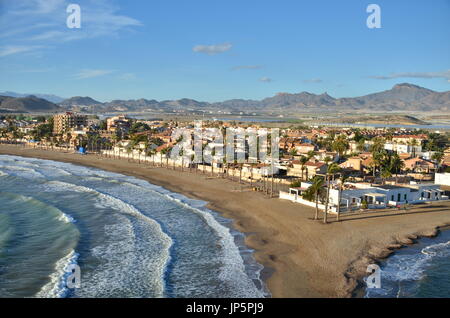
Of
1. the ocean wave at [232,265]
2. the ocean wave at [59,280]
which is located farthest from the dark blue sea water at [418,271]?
the ocean wave at [59,280]

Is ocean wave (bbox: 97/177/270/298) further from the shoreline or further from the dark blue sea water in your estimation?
the dark blue sea water

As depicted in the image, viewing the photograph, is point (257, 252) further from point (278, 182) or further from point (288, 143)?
point (288, 143)

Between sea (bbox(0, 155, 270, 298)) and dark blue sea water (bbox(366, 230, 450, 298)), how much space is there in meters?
5.82

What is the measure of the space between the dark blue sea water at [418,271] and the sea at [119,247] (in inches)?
229

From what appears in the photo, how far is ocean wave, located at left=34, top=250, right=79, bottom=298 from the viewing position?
1733 cm

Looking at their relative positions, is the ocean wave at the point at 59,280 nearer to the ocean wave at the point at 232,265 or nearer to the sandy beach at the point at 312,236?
the ocean wave at the point at 232,265

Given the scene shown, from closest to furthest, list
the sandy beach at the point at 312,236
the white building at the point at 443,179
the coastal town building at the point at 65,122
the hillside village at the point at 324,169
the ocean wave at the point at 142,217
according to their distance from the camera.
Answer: the sandy beach at the point at 312,236
the ocean wave at the point at 142,217
the hillside village at the point at 324,169
the white building at the point at 443,179
the coastal town building at the point at 65,122

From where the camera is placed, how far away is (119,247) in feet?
77.1

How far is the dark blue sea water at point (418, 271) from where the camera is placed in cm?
1817

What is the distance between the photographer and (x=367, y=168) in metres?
48.3

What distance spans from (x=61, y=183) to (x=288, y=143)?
41459mm

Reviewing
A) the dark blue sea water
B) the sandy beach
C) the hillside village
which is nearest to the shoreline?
the sandy beach

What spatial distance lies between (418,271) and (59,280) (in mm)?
16754
